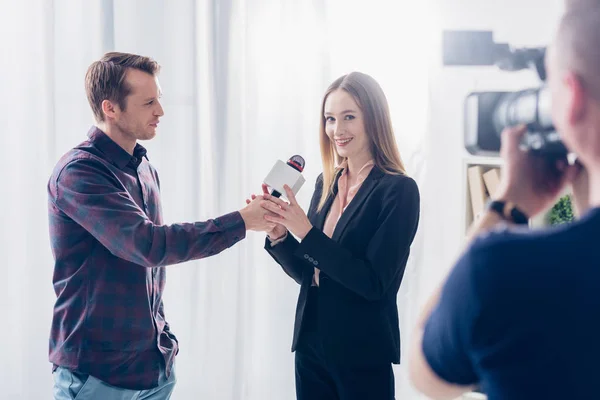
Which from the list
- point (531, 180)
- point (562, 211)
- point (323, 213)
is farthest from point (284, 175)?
point (531, 180)

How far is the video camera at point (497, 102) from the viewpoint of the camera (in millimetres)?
670

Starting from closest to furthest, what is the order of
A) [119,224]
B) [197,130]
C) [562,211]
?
[119,224] → [562,211] → [197,130]

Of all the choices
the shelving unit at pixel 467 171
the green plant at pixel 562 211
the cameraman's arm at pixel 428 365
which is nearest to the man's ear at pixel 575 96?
the cameraman's arm at pixel 428 365

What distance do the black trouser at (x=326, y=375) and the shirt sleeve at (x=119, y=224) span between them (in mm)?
342

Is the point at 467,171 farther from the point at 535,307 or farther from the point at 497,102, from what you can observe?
the point at 535,307

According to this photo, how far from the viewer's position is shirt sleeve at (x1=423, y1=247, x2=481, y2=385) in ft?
1.98

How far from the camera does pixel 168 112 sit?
2.71 m

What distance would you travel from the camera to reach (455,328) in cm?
63

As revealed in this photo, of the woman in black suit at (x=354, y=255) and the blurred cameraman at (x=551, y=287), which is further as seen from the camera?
the woman in black suit at (x=354, y=255)

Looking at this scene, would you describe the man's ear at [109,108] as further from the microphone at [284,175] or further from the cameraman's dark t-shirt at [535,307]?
the cameraman's dark t-shirt at [535,307]

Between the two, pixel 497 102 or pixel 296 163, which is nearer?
pixel 497 102

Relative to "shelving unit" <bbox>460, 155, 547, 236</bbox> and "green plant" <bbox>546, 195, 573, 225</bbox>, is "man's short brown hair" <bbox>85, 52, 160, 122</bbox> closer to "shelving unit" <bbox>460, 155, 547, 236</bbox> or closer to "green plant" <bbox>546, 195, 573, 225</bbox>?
"shelving unit" <bbox>460, 155, 547, 236</bbox>

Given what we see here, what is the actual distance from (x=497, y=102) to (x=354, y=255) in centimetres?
100

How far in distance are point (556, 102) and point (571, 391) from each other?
0.27m
